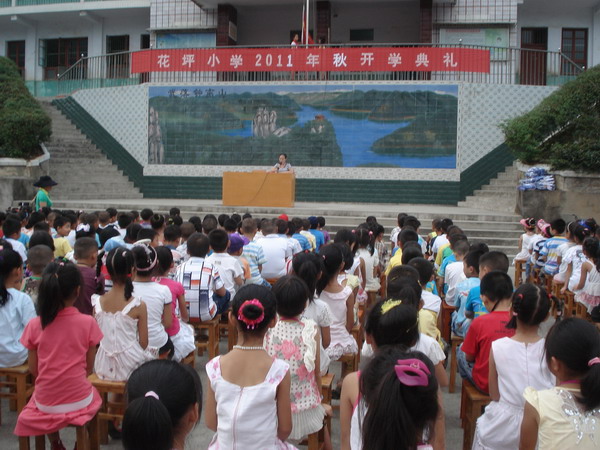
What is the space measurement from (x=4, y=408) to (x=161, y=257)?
1.58 metres

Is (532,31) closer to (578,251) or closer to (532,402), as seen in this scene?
(578,251)

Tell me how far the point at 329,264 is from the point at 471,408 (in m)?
1.26

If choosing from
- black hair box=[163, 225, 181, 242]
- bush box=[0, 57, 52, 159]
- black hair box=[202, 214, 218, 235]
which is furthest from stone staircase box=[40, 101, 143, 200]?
black hair box=[163, 225, 181, 242]

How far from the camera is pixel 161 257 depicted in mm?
4020

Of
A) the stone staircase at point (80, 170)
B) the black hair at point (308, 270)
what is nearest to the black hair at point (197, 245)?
the black hair at point (308, 270)

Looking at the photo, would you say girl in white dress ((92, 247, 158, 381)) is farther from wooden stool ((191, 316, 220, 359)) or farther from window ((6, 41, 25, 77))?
window ((6, 41, 25, 77))

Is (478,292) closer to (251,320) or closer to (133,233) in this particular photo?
(251,320)

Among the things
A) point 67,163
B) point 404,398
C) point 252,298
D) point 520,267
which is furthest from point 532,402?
point 67,163

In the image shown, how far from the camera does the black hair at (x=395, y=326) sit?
253 cm

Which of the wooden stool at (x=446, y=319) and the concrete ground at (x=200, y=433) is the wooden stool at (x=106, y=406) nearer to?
the concrete ground at (x=200, y=433)

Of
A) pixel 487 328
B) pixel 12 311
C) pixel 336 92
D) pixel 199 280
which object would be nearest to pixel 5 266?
pixel 12 311

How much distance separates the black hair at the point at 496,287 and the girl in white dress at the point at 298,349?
1.07m

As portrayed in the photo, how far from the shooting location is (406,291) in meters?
3.03

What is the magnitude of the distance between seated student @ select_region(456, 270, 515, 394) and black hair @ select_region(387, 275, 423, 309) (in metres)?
0.41
